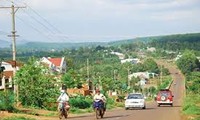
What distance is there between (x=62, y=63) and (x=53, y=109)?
79472 millimetres

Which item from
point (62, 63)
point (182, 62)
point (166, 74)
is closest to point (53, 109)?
point (62, 63)

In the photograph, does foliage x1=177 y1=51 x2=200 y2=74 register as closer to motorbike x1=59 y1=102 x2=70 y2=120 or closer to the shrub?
the shrub

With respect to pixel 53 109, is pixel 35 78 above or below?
above

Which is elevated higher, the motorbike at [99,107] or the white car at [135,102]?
the motorbike at [99,107]

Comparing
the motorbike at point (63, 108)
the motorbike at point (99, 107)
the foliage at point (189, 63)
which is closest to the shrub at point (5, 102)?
the motorbike at point (63, 108)

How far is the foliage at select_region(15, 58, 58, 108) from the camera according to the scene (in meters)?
41.9

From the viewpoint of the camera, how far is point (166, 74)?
610ft

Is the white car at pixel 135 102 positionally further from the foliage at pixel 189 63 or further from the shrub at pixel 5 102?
the foliage at pixel 189 63

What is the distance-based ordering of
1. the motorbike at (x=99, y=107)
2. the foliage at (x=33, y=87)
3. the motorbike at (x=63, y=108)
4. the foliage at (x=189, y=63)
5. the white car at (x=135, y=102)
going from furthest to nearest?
the foliage at (x=189, y=63) < the white car at (x=135, y=102) < the foliage at (x=33, y=87) < the motorbike at (x=99, y=107) < the motorbike at (x=63, y=108)

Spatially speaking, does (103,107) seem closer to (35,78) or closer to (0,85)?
(35,78)

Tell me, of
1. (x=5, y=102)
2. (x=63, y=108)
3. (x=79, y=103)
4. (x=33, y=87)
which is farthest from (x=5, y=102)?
(x=79, y=103)

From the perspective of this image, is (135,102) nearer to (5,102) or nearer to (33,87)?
(33,87)

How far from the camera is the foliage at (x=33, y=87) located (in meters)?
41.9

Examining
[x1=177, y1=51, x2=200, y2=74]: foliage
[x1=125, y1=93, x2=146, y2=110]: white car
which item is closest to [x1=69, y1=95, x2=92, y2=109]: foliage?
[x1=125, y1=93, x2=146, y2=110]: white car
